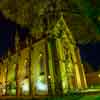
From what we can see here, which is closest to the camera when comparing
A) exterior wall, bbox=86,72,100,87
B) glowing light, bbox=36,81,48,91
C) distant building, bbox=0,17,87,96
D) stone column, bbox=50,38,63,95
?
stone column, bbox=50,38,63,95

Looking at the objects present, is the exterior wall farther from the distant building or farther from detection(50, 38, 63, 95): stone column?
detection(50, 38, 63, 95): stone column

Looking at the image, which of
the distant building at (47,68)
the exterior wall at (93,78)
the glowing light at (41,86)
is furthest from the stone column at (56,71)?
the exterior wall at (93,78)

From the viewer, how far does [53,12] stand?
1079 centimetres

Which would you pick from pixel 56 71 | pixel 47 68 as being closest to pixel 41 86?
pixel 47 68

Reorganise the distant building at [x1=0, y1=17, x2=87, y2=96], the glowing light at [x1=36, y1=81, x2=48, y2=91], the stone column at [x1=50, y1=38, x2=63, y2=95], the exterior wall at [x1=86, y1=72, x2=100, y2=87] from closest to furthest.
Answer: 1. the stone column at [x1=50, y1=38, x2=63, y2=95]
2. the distant building at [x1=0, y1=17, x2=87, y2=96]
3. the glowing light at [x1=36, y1=81, x2=48, y2=91]
4. the exterior wall at [x1=86, y1=72, x2=100, y2=87]

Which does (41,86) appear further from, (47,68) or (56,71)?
(56,71)

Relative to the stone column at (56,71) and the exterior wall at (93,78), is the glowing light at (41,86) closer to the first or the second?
the stone column at (56,71)

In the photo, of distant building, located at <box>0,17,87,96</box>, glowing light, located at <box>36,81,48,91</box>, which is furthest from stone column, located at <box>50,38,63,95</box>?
glowing light, located at <box>36,81,48,91</box>

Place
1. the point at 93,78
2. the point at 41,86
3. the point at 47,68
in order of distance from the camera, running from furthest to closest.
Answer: the point at 93,78 → the point at 41,86 → the point at 47,68

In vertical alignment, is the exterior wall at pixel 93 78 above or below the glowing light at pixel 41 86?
above

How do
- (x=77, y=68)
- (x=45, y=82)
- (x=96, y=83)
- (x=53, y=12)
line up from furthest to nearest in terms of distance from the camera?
(x=96, y=83) → (x=77, y=68) → (x=45, y=82) → (x=53, y=12)

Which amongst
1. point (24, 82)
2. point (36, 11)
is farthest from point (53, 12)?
point (24, 82)

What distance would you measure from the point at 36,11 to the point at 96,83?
3112 centimetres

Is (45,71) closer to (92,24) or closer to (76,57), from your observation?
(76,57)
